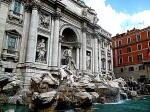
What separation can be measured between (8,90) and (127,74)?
1063 inches

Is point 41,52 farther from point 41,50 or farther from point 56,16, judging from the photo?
point 56,16

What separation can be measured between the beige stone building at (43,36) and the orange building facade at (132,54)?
1233 centimetres

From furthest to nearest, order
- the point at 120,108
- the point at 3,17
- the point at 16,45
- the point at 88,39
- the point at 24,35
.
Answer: the point at 88,39, the point at 24,35, the point at 16,45, the point at 3,17, the point at 120,108

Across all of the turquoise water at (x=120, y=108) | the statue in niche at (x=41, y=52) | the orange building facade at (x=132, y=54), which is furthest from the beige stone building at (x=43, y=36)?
the orange building facade at (x=132, y=54)

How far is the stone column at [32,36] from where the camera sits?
15183 millimetres

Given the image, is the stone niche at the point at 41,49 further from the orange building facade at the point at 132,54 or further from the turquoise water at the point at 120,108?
the orange building facade at the point at 132,54

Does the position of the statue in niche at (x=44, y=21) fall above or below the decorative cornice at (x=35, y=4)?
below

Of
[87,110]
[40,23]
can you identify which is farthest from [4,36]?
[87,110]

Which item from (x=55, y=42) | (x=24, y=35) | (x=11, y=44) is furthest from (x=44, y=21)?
(x=11, y=44)

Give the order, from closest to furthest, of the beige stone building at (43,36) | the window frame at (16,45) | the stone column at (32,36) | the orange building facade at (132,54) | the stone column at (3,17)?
the stone column at (3,17) < the window frame at (16,45) < the beige stone building at (43,36) < the stone column at (32,36) < the orange building facade at (132,54)

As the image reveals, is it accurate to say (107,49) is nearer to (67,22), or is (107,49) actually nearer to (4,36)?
(67,22)

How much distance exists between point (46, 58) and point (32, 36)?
9.89ft

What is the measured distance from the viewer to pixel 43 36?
57.5ft

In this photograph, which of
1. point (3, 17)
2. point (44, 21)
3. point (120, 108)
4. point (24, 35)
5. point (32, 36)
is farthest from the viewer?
point (44, 21)
